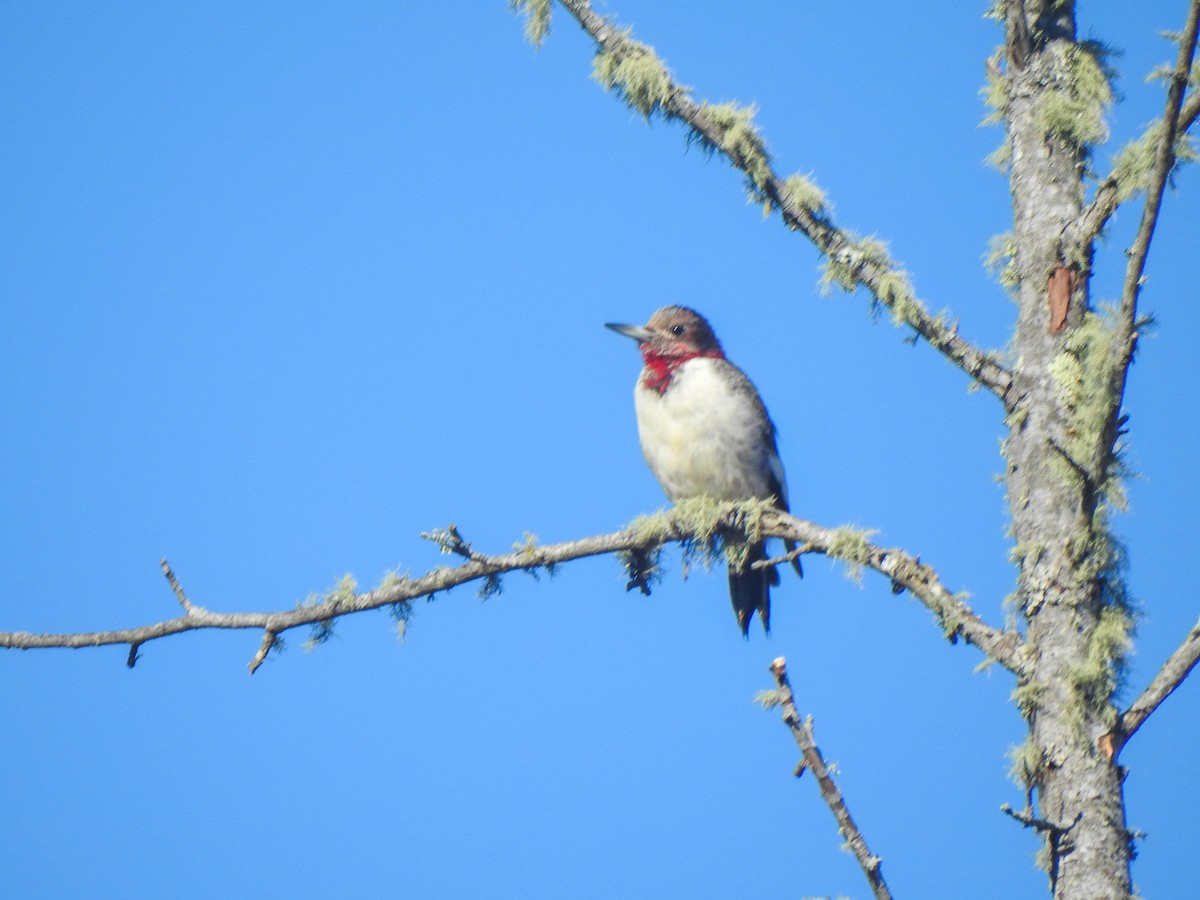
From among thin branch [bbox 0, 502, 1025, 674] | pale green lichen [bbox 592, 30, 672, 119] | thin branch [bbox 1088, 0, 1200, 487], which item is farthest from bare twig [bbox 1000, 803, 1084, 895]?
pale green lichen [bbox 592, 30, 672, 119]

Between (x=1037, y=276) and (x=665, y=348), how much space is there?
2850 millimetres

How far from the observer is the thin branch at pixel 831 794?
2438mm

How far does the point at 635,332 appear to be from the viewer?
636 centimetres

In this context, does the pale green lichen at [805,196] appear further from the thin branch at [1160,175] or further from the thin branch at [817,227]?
the thin branch at [1160,175]

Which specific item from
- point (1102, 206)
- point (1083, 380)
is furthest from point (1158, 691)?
point (1102, 206)

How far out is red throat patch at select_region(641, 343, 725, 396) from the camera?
238 inches

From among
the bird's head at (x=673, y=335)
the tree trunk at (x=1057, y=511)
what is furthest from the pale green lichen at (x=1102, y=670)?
the bird's head at (x=673, y=335)

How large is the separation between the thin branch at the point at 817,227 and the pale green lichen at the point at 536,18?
0.45 ft

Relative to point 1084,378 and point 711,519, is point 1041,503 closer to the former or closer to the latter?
point 1084,378

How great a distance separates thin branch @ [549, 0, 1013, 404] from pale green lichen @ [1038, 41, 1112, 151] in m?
0.60

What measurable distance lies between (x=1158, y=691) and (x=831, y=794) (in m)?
0.88

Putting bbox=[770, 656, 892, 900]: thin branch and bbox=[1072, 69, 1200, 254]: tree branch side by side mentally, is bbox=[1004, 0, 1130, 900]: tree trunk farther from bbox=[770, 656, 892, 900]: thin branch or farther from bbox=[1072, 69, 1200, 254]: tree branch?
bbox=[770, 656, 892, 900]: thin branch

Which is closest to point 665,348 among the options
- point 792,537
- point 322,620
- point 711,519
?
point 711,519

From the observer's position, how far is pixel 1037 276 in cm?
356
